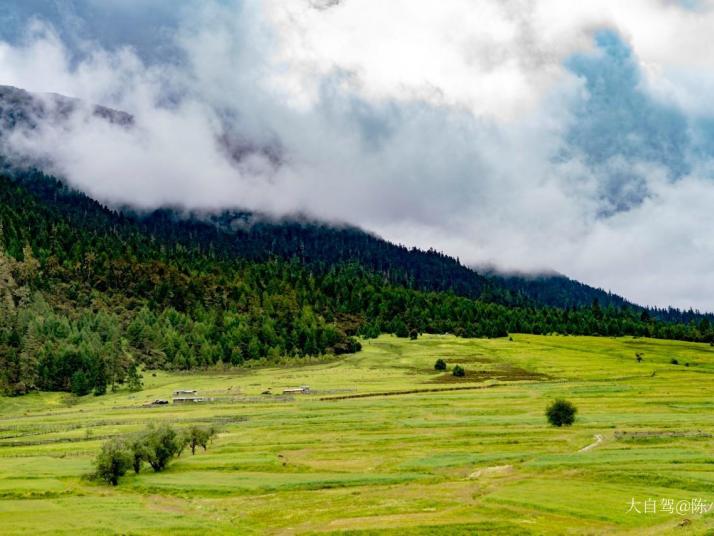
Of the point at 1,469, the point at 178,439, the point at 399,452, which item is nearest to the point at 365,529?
the point at 399,452

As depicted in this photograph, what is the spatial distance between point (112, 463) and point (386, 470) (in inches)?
1327

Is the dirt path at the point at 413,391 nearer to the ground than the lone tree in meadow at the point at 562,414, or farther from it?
nearer to the ground

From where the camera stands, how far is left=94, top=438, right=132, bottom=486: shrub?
83.7 m

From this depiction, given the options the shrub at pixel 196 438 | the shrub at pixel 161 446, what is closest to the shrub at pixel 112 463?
the shrub at pixel 161 446

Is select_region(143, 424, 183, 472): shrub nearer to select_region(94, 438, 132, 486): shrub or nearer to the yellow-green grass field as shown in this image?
the yellow-green grass field

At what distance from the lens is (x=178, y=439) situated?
95.8 meters

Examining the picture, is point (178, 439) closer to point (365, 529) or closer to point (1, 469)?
point (1, 469)

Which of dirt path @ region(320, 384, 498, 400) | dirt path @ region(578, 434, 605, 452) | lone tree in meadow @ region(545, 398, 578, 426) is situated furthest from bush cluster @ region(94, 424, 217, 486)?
dirt path @ region(320, 384, 498, 400)

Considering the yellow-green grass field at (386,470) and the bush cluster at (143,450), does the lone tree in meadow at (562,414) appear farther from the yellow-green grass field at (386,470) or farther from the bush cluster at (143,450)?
the bush cluster at (143,450)

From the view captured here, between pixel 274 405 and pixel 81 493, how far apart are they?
72.9 meters

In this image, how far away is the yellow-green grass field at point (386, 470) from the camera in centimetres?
6406

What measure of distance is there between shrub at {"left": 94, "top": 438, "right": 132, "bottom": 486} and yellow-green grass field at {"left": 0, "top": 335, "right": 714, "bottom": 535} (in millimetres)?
1344

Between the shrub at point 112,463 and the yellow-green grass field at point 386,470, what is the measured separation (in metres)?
1.34

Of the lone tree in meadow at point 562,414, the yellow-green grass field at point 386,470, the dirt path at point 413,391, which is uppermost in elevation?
the lone tree in meadow at point 562,414
